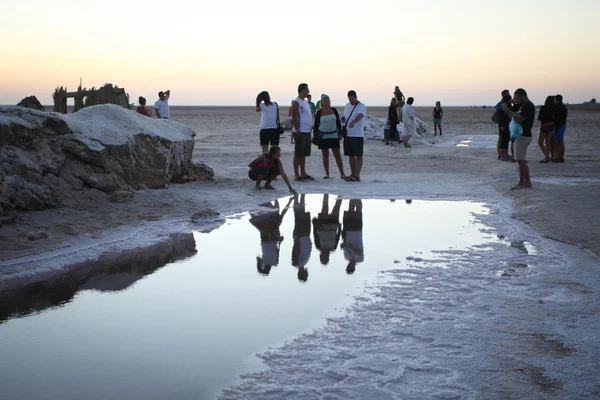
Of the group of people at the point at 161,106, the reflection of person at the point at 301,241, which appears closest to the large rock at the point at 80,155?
the reflection of person at the point at 301,241

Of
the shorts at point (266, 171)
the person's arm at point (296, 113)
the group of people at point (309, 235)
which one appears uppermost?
the person's arm at point (296, 113)

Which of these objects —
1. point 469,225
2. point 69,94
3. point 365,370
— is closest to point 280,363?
point 365,370

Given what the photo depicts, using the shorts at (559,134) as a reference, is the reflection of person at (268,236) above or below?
below

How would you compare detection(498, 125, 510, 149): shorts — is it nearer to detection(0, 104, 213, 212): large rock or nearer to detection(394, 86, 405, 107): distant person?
detection(394, 86, 405, 107): distant person

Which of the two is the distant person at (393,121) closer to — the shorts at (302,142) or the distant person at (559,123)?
the distant person at (559,123)

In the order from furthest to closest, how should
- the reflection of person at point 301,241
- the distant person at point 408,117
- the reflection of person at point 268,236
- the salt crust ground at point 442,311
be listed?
the distant person at point 408,117, the reflection of person at point 268,236, the reflection of person at point 301,241, the salt crust ground at point 442,311

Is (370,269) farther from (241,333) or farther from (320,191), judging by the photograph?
(320,191)

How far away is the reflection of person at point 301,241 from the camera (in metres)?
6.23

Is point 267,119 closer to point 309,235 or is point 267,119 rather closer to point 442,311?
point 309,235

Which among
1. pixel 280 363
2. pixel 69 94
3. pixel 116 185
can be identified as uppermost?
pixel 69 94

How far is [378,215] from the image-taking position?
9.16 meters

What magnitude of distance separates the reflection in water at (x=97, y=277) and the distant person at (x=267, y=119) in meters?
5.70

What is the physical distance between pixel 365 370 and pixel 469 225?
4.96m

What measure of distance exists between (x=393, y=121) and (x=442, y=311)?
→ 19545 mm
